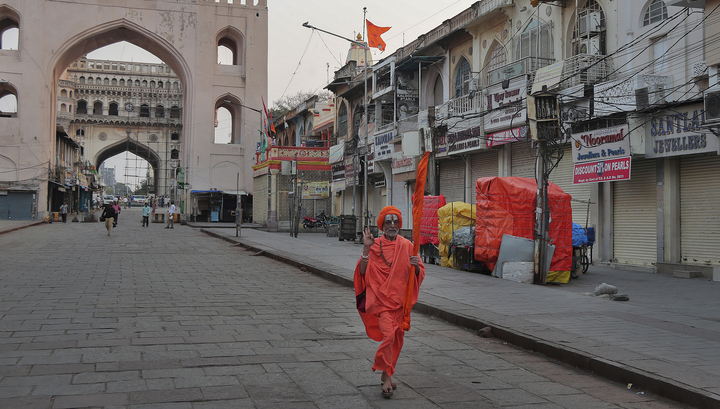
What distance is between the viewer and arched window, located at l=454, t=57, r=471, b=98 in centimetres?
2152

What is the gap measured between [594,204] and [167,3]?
1498 inches

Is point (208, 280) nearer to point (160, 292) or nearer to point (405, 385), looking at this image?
point (160, 292)

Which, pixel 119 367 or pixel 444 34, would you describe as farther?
pixel 444 34

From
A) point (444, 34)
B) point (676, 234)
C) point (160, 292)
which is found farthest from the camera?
point (444, 34)

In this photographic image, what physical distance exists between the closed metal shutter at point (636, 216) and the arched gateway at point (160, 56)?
34.2 metres

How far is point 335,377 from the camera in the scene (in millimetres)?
4672

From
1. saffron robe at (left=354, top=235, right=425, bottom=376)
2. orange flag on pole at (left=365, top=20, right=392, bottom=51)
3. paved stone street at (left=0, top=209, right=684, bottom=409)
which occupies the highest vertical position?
orange flag on pole at (left=365, top=20, right=392, bottom=51)

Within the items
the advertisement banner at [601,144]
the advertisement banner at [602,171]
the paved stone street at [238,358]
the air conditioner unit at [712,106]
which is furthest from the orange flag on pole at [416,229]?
the advertisement banner at [601,144]

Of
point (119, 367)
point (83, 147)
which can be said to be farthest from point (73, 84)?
point (119, 367)

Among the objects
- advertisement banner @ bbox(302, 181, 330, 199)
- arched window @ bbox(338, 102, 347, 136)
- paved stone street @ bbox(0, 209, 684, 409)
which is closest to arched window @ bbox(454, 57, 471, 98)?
advertisement banner @ bbox(302, 181, 330, 199)

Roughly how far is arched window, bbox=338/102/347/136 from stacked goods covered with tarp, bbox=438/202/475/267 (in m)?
21.2

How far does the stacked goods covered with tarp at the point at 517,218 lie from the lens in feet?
38.0

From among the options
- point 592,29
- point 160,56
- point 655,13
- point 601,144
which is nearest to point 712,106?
point 601,144

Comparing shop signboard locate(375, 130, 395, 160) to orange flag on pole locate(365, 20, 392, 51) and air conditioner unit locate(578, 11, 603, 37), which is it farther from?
air conditioner unit locate(578, 11, 603, 37)
